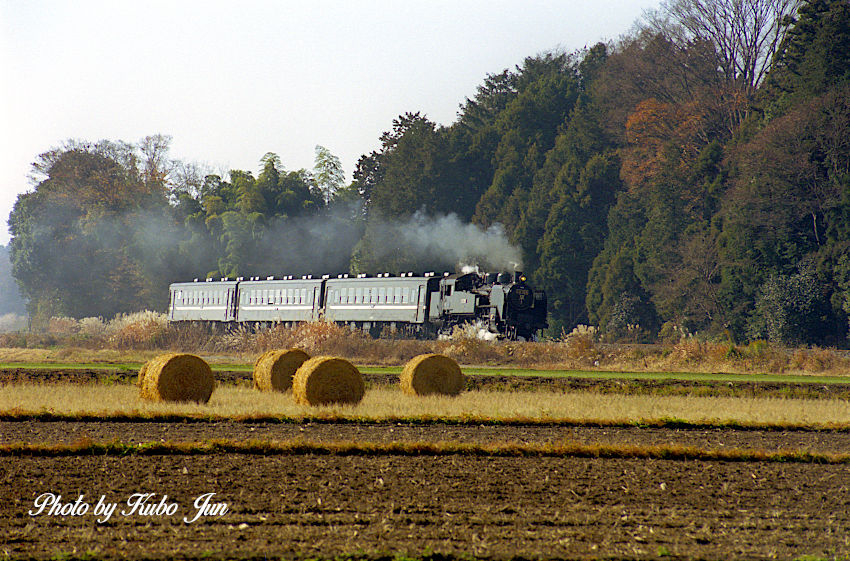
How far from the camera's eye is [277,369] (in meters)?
27.7

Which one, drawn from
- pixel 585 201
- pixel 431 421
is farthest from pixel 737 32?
pixel 431 421

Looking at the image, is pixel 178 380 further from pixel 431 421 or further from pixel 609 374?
pixel 609 374

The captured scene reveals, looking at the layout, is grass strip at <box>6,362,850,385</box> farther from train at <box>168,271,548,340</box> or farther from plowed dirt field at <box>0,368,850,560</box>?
plowed dirt field at <box>0,368,850,560</box>

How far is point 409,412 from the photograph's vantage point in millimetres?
22453

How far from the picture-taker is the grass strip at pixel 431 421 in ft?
68.3

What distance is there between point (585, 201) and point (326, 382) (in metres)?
43.7

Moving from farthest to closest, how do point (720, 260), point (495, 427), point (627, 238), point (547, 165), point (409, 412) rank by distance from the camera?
1. point (547, 165)
2. point (627, 238)
3. point (720, 260)
4. point (409, 412)
5. point (495, 427)

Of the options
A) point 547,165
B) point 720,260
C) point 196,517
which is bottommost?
point 196,517

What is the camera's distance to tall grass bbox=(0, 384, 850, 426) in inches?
861

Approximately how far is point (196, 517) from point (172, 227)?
81.9m

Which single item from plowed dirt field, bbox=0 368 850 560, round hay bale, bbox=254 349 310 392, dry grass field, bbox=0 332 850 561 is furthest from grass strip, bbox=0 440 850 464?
round hay bale, bbox=254 349 310 392

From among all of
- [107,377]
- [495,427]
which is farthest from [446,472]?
[107,377]

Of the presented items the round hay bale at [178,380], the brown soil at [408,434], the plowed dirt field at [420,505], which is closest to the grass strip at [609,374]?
the round hay bale at [178,380]

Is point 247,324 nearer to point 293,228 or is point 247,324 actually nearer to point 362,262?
point 362,262
